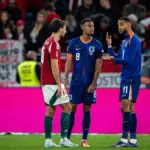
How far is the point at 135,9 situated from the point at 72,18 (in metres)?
1.77

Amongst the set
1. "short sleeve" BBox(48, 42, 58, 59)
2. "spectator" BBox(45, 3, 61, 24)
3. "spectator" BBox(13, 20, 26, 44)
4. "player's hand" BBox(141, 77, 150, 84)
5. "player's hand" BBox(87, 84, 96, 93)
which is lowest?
"player's hand" BBox(141, 77, 150, 84)

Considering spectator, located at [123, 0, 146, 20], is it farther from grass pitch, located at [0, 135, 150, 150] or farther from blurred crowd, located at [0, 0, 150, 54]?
grass pitch, located at [0, 135, 150, 150]

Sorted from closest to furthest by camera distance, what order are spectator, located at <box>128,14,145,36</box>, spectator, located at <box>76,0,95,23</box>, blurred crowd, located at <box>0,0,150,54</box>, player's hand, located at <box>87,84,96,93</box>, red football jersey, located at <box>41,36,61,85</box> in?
red football jersey, located at <box>41,36,61,85</box> < player's hand, located at <box>87,84,96,93</box> < spectator, located at <box>128,14,145,36</box> < blurred crowd, located at <box>0,0,150,54</box> < spectator, located at <box>76,0,95,23</box>

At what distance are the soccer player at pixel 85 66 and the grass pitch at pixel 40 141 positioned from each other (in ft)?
2.17

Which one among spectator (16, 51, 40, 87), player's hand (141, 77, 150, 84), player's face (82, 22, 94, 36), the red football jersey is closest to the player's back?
player's face (82, 22, 94, 36)

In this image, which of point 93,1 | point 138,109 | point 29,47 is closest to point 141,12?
point 93,1

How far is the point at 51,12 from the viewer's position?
24297 millimetres

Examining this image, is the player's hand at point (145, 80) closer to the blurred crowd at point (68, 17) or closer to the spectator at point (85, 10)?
the blurred crowd at point (68, 17)

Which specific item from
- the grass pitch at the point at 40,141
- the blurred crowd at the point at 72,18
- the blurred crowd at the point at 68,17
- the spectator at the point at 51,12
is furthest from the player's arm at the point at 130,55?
the spectator at the point at 51,12

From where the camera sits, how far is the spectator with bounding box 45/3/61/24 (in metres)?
23.9

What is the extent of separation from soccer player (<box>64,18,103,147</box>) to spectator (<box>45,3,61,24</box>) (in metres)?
7.59

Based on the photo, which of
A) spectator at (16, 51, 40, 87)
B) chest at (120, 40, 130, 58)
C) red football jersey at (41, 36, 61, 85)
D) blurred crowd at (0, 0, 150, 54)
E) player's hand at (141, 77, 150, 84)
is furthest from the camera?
blurred crowd at (0, 0, 150, 54)

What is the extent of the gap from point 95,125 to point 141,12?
5477mm

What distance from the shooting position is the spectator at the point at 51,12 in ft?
78.4
